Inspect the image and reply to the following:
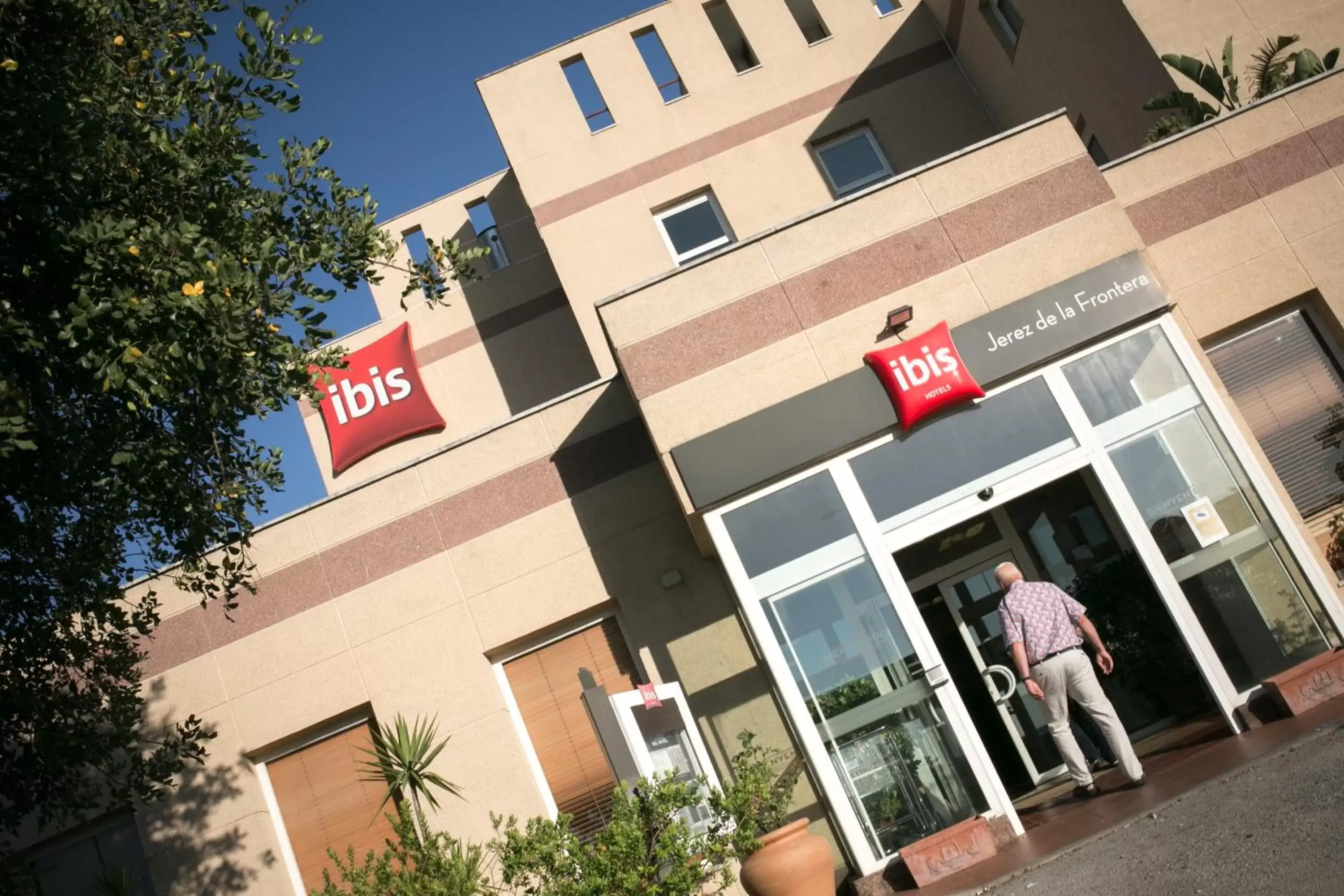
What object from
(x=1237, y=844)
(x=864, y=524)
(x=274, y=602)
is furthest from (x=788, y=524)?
(x=274, y=602)

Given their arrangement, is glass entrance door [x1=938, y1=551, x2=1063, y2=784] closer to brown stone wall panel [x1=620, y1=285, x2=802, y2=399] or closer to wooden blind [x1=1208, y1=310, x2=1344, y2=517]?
wooden blind [x1=1208, y1=310, x2=1344, y2=517]

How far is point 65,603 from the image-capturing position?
25.2 ft

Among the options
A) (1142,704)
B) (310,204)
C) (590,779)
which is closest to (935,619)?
(1142,704)

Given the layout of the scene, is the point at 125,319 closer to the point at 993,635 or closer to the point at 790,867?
the point at 790,867

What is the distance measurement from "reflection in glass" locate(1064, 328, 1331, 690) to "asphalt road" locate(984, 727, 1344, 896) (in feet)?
5.83

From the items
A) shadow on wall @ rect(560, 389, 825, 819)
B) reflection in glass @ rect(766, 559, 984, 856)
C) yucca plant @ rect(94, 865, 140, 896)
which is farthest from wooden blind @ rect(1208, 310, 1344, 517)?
yucca plant @ rect(94, 865, 140, 896)

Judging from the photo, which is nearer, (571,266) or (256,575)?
(256,575)

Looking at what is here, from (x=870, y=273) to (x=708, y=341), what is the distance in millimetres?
1606

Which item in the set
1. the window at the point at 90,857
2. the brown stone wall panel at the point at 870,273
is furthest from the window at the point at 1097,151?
the window at the point at 90,857

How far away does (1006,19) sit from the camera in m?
14.5

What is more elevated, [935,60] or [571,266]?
[935,60]

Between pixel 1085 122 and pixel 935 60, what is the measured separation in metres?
3.00

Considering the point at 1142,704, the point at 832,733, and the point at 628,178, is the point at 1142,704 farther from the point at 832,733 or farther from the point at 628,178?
the point at 628,178

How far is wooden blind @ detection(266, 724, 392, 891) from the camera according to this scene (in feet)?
33.1
